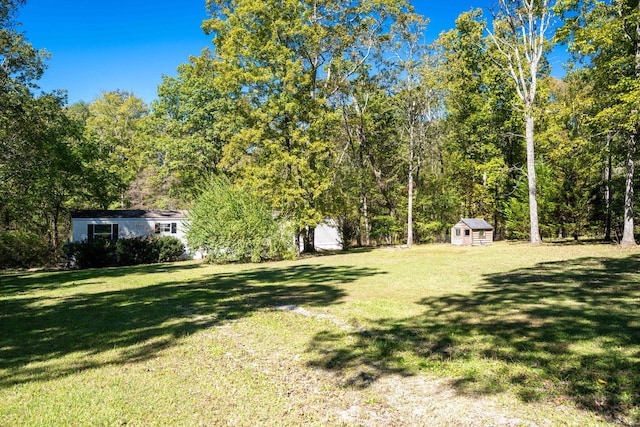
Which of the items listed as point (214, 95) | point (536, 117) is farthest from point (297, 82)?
point (536, 117)

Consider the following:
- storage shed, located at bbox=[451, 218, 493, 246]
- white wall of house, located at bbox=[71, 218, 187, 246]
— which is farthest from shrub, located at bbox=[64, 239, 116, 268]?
storage shed, located at bbox=[451, 218, 493, 246]

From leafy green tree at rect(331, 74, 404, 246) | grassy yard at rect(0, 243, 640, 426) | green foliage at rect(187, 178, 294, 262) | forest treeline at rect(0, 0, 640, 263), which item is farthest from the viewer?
leafy green tree at rect(331, 74, 404, 246)

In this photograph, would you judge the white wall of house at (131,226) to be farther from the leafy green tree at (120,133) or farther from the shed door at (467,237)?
the shed door at (467,237)

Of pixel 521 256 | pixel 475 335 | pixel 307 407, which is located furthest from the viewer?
pixel 521 256

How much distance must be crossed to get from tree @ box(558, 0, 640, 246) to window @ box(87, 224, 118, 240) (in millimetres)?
24346

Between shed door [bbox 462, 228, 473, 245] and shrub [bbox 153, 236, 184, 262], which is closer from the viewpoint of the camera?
shrub [bbox 153, 236, 184, 262]

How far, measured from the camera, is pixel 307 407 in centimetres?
352

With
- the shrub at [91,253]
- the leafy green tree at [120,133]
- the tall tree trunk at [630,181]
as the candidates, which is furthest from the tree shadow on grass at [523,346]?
the leafy green tree at [120,133]

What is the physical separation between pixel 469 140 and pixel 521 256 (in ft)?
48.0

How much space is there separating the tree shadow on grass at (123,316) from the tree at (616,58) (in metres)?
11.5

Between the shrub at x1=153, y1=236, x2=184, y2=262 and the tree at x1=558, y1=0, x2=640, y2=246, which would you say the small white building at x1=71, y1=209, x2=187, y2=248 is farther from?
the tree at x1=558, y1=0, x2=640, y2=246

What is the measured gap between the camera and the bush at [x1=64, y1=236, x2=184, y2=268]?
19859 millimetres

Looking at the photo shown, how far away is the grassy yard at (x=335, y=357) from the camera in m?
3.38

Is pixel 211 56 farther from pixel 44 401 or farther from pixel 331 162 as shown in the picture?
pixel 44 401
